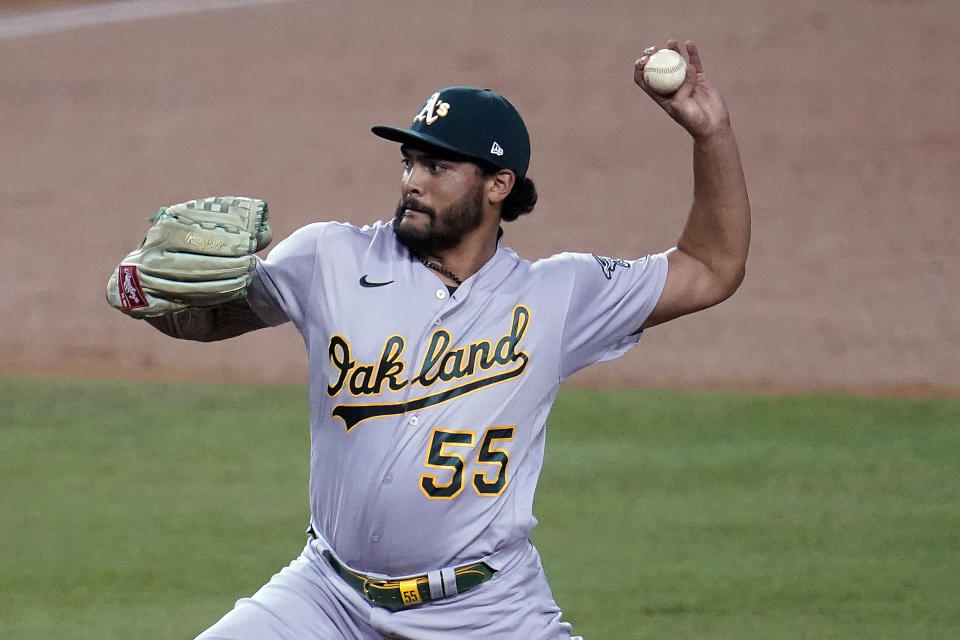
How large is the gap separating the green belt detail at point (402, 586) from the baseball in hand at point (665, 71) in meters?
1.25

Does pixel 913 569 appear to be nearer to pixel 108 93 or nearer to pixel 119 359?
pixel 119 359

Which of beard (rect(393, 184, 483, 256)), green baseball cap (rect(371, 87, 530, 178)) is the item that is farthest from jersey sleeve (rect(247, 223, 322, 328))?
green baseball cap (rect(371, 87, 530, 178))

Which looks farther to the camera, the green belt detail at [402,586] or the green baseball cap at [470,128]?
the green baseball cap at [470,128]

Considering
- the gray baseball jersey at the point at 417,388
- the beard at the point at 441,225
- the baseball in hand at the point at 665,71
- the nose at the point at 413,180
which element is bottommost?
the gray baseball jersey at the point at 417,388

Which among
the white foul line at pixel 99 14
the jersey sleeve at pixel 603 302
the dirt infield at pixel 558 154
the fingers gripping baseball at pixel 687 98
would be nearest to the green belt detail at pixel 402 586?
the jersey sleeve at pixel 603 302

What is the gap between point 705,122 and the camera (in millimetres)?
3590

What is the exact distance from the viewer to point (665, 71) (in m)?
3.55

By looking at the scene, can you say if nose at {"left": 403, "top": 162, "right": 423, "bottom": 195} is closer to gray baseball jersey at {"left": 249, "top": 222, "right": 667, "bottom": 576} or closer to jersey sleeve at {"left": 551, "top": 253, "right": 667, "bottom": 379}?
gray baseball jersey at {"left": 249, "top": 222, "right": 667, "bottom": 576}

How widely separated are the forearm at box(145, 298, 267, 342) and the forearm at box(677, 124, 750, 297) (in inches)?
45.0

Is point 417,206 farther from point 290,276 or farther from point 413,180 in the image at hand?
point 290,276

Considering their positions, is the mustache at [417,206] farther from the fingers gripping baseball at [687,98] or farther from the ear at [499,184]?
the fingers gripping baseball at [687,98]

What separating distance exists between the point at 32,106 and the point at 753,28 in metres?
6.78

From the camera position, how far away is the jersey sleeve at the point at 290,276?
3.42 metres

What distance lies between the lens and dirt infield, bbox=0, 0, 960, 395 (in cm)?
1002
